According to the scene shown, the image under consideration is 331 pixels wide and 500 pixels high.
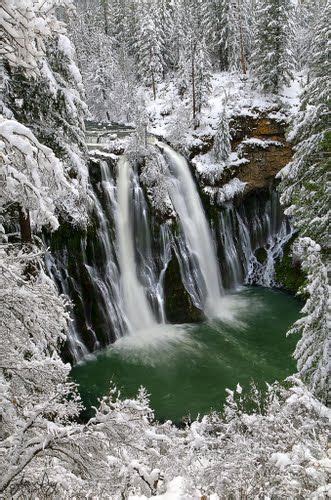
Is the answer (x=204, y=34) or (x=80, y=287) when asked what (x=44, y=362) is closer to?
→ (x=80, y=287)

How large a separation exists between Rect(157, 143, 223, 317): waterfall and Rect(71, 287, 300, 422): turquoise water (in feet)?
5.50

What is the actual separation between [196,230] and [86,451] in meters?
19.0

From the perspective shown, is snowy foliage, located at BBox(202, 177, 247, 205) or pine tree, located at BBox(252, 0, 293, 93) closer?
snowy foliage, located at BBox(202, 177, 247, 205)

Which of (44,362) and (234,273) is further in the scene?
(234,273)

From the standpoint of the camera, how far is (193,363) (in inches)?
641

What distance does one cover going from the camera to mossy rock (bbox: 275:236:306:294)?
2316cm

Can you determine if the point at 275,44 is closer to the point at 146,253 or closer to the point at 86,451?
the point at 146,253

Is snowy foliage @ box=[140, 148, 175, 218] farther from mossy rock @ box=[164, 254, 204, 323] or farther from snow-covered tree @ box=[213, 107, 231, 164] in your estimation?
snow-covered tree @ box=[213, 107, 231, 164]

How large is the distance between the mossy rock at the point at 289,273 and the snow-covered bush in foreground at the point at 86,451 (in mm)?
18082

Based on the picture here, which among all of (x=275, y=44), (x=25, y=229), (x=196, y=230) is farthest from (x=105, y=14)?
(x=25, y=229)

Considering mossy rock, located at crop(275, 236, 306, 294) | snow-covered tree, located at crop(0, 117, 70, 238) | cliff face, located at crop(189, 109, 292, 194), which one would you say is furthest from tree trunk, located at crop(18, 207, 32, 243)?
mossy rock, located at crop(275, 236, 306, 294)

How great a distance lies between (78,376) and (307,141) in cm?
1185

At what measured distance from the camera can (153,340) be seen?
58.1ft

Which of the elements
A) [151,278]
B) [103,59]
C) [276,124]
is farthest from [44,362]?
[103,59]
